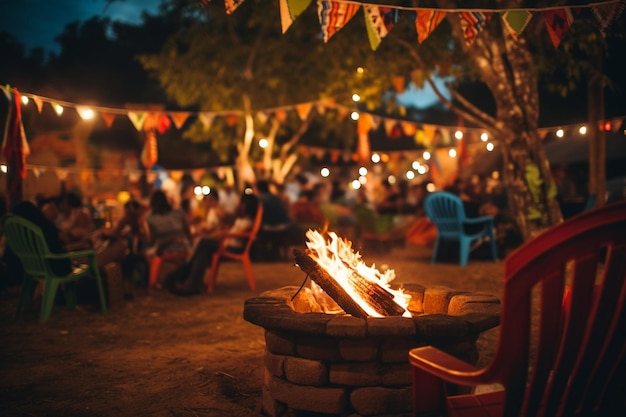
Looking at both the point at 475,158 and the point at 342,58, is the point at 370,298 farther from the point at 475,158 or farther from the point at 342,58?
the point at 475,158

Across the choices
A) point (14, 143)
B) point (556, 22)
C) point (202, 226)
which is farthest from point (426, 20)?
point (202, 226)

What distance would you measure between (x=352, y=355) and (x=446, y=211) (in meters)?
7.13

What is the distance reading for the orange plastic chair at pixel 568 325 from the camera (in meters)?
1.88

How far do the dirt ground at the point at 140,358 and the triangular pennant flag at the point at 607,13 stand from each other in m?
3.44

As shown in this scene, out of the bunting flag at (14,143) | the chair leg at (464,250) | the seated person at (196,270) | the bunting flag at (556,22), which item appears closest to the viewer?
the bunting flag at (556,22)

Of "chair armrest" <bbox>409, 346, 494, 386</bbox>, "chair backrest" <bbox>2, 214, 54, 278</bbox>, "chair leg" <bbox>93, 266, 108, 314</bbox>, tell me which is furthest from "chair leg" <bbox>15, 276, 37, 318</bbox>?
"chair armrest" <bbox>409, 346, 494, 386</bbox>

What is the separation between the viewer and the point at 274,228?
11000 mm

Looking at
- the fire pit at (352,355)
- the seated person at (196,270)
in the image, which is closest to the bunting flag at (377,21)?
the seated person at (196,270)

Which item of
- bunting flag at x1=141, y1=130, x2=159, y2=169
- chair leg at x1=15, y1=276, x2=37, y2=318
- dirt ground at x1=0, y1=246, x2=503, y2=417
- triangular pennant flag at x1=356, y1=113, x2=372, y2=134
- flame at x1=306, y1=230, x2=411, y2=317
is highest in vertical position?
triangular pennant flag at x1=356, y1=113, x2=372, y2=134

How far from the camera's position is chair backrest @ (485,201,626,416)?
74.1 inches

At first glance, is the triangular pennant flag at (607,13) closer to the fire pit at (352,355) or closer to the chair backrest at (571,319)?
the fire pit at (352,355)

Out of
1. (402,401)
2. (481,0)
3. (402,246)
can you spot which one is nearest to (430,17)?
(481,0)

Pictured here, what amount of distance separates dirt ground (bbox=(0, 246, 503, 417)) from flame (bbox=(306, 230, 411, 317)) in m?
0.97

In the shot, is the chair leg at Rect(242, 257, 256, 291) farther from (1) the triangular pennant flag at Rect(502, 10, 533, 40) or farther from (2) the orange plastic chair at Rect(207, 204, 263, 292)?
(1) the triangular pennant flag at Rect(502, 10, 533, 40)
